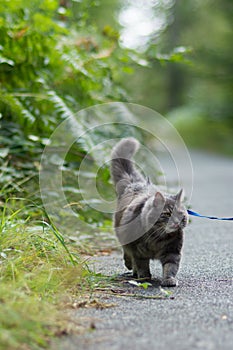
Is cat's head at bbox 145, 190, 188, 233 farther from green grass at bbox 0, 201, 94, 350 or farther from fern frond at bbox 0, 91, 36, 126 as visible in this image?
fern frond at bbox 0, 91, 36, 126

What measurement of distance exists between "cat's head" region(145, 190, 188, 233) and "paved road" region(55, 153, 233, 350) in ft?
1.16

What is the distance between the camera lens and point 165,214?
3375mm

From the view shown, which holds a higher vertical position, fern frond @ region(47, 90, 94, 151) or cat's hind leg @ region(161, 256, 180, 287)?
fern frond @ region(47, 90, 94, 151)

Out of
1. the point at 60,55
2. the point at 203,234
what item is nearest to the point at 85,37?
the point at 60,55

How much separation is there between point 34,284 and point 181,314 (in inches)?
29.6

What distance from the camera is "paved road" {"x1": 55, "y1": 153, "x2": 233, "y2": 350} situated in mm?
2139

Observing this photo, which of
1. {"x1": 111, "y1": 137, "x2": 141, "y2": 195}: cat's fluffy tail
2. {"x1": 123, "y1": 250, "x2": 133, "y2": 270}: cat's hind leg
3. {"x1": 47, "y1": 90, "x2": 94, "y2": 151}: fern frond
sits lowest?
{"x1": 123, "y1": 250, "x2": 133, "y2": 270}: cat's hind leg

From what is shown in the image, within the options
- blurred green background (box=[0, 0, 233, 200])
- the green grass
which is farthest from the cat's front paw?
blurred green background (box=[0, 0, 233, 200])

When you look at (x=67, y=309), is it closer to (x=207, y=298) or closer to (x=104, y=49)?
(x=207, y=298)

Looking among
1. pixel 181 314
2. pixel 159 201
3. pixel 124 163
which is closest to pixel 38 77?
pixel 124 163

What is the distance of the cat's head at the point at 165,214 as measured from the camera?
3338 millimetres

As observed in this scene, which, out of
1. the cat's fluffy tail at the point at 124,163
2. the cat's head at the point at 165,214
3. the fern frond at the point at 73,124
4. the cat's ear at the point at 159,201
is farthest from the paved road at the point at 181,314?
the fern frond at the point at 73,124

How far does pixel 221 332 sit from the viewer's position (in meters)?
2.26

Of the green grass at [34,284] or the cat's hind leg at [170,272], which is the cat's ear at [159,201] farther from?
the green grass at [34,284]
